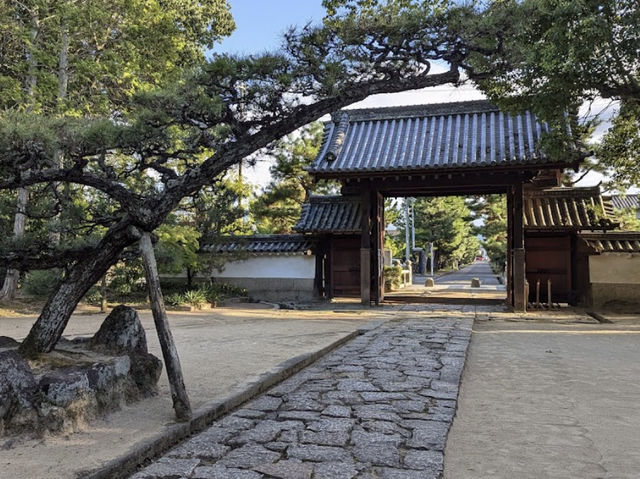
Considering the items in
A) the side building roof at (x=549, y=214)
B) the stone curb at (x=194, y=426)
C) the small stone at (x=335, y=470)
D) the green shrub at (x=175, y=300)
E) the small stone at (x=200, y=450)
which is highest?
the side building roof at (x=549, y=214)

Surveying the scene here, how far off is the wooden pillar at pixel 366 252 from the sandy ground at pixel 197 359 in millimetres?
962

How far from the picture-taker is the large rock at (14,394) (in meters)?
3.21

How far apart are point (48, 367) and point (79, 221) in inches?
77.7

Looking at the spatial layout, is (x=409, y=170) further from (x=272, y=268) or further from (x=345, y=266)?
(x=272, y=268)

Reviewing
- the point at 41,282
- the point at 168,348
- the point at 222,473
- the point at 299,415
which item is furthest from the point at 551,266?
the point at 41,282

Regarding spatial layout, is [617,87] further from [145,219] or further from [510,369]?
[145,219]

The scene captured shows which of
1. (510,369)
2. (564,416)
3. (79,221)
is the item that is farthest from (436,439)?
(79,221)

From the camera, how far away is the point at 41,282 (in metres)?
12.2

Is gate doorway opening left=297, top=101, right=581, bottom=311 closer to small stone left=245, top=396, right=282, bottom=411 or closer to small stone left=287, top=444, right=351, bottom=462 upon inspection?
small stone left=245, top=396, right=282, bottom=411

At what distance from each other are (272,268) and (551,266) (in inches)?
354

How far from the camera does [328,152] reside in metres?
13.9

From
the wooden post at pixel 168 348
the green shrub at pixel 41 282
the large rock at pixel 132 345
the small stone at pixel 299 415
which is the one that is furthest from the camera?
the green shrub at pixel 41 282

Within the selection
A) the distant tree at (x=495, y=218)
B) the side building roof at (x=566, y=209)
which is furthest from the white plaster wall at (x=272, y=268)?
the distant tree at (x=495, y=218)

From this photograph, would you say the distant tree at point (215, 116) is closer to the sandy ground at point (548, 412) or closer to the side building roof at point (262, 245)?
the sandy ground at point (548, 412)
